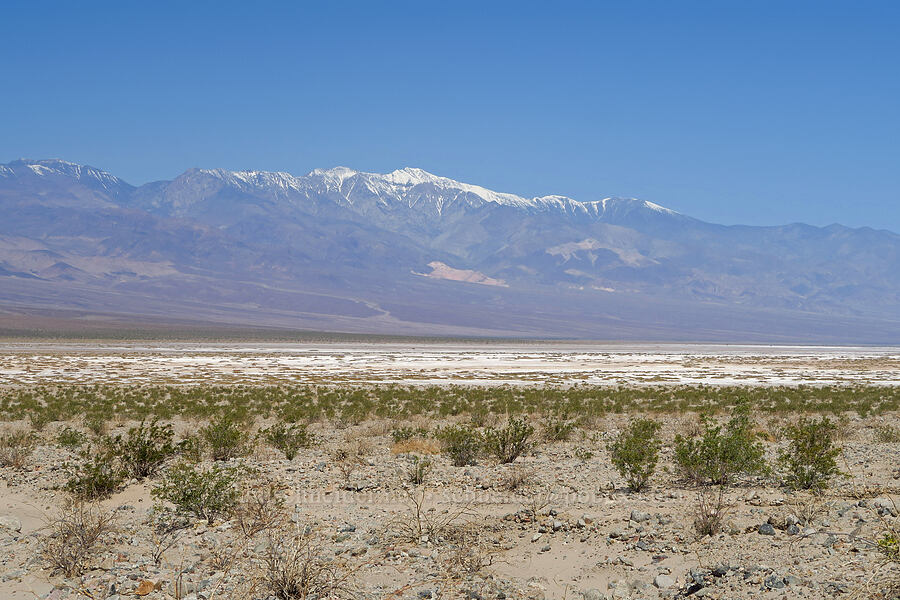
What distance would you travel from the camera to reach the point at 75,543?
26.0 feet

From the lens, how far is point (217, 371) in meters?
51.3

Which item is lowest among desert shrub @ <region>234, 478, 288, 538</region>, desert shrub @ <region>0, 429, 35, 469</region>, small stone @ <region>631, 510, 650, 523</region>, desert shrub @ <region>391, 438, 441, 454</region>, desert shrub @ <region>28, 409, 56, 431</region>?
desert shrub @ <region>28, 409, 56, 431</region>

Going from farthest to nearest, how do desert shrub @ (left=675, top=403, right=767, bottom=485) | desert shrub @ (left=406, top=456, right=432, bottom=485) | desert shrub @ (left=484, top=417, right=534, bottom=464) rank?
desert shrub @ (left=484, top=417, right=534, bottom=464) < desert shrub @ (left=406, top=456, right=432, bottom=485) < desert shrub @ (left=675, top=403, right=767, bottom=485)

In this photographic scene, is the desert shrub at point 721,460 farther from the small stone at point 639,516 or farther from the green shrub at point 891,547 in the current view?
the green shrub at point 891,547

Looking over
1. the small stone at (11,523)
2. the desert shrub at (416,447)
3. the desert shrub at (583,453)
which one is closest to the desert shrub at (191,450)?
the small stone at (11,523)

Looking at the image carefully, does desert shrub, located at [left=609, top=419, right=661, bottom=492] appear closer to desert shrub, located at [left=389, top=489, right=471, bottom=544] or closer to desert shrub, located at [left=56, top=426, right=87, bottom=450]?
desert shrub, located at [left=389, top=489, right=471, bottom=544]

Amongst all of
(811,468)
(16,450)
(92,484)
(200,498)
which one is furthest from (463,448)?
(16,450)

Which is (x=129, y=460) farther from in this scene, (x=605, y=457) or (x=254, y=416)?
(x=254, y=416)

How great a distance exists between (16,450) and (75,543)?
7.45 meters

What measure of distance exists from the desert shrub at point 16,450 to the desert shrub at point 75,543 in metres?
5.24

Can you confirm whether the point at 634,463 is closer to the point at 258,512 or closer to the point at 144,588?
the point at 258,512

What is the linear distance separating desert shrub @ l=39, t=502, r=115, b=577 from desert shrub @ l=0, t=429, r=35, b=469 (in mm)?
5242

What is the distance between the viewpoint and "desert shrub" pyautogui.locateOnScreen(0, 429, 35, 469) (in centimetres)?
1326

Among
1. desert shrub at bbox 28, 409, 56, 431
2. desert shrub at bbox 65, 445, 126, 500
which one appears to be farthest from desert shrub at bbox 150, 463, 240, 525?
desert shrub at bbox 28, 409, 56, 431
